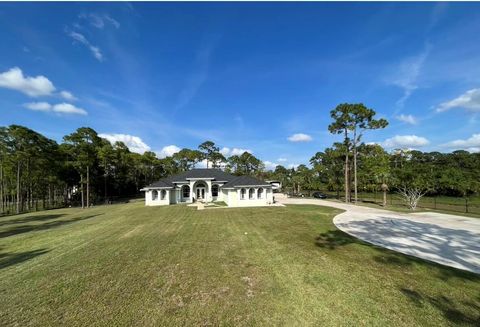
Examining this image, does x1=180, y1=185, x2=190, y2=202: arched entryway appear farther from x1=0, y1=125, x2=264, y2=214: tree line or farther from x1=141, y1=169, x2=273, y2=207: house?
x1=0, y1=125, x2=264, y2=214: tree line

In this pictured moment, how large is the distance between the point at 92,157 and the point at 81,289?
30266mm

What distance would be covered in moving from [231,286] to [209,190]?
24.6 m

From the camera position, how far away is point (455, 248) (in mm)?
7660

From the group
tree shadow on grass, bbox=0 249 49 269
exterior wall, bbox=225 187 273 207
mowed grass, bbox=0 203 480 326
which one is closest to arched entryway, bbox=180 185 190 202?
exterior wall, bbox=225 187 273 207

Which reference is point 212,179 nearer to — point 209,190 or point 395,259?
point 209,190

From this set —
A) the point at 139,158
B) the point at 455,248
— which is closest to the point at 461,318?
the point at 455,248

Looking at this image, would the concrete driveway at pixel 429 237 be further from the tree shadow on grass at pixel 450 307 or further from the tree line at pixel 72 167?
the tree line at pixel 72 167

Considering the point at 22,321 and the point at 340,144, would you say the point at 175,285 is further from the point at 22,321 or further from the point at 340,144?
the point at 340,144

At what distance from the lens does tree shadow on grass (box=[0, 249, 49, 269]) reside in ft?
24.1

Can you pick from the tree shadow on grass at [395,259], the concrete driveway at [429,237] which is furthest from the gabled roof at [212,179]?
the tree shadow on grass at [395,259]

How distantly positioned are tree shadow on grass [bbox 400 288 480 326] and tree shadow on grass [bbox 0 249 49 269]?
38.6ft

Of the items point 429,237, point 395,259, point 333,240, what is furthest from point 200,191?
point 395,259

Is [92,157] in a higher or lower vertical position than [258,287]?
higher

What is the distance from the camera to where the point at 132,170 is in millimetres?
47875
